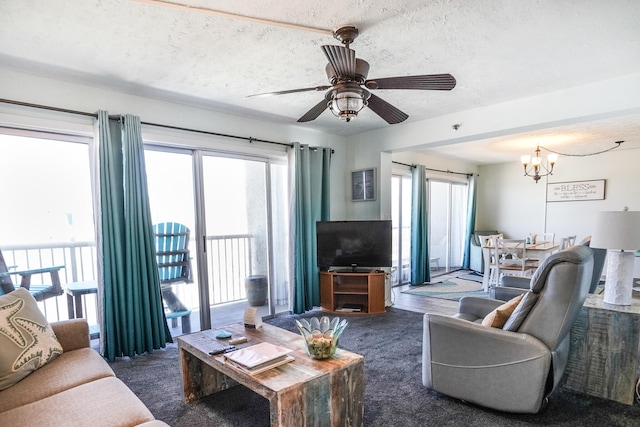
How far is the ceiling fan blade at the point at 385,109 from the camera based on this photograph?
217 centimetres

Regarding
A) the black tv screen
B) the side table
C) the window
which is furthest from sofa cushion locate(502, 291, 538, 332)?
the window

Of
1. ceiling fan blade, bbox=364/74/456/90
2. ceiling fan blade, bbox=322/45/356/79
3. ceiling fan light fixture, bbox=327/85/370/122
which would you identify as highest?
ceiling fan blade, bbox=322/45/356/79

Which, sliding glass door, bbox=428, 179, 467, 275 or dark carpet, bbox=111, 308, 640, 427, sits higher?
sliding glass door, bbox=428, 179, 467, 275

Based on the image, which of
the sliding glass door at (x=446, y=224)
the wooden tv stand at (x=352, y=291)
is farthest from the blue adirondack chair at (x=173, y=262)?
the sliding glass door at (x=446, y=224)

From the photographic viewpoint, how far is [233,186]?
3.96 metres

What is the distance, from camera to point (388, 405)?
2.27m

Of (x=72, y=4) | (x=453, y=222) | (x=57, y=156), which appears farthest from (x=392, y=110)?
(x=453, y=222)

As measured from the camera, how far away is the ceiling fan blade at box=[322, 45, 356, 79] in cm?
159

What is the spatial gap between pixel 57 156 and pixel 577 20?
395cm

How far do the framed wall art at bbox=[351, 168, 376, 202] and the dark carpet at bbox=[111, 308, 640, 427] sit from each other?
7.22 feet

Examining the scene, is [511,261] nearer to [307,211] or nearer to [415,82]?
[307,211]

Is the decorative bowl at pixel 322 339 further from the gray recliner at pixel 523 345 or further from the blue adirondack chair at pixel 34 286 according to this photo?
the blue adirondack chair at pixel 34 286

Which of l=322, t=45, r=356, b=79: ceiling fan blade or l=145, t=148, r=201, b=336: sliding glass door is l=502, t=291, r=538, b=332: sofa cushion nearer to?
l=322, t=45, r=356, b=79: ceiling fan blade

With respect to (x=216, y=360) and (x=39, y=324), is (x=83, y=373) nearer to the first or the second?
(x=39, y=324)
